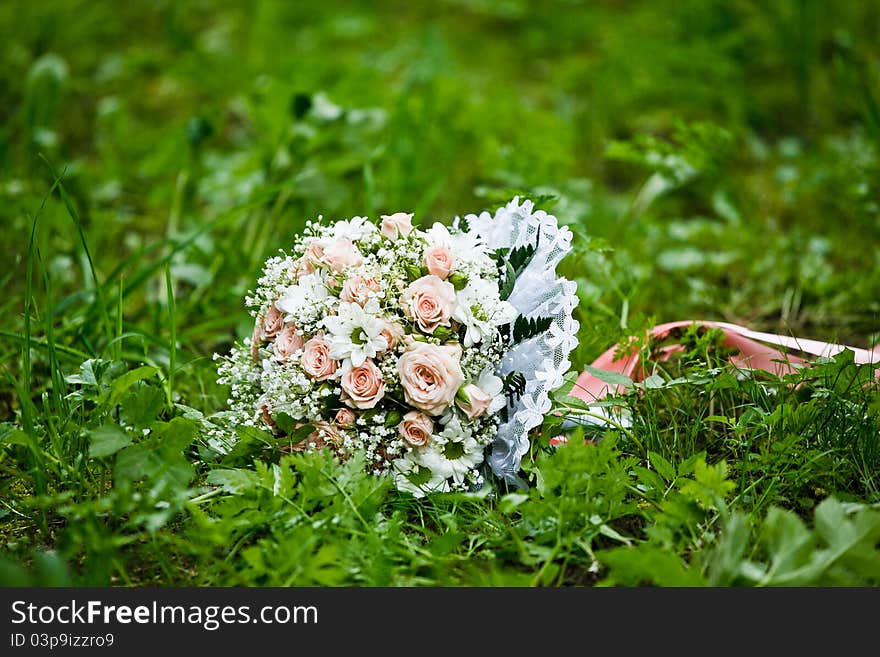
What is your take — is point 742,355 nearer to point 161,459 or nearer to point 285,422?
point 285,422

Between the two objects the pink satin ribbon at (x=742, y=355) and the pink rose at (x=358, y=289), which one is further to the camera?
the pink satin ribbon at (x=742, y=355)

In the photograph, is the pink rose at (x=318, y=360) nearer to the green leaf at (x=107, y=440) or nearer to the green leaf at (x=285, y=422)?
the green leaf at (x=285, y=422)

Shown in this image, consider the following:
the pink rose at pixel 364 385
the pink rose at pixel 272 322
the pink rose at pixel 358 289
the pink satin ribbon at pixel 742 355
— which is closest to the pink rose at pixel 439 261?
the pink rose at pixel 358 289

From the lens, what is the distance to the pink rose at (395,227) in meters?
1.68

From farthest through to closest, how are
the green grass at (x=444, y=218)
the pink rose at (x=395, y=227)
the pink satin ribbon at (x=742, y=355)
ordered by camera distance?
1. the pink satin ribbon at (x=742, y=355)
2. the pink rose at (x=395, y=227)
3. the green grass at (x=444, y=218)

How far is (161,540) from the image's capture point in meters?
1.53

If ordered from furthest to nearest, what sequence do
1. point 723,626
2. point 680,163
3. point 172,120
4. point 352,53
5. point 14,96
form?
point 352,53
point 172,120
point 14,96
point 680,163
point 723,626

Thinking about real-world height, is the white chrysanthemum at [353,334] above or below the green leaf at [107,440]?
above

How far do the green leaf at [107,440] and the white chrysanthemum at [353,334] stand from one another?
1.32ft

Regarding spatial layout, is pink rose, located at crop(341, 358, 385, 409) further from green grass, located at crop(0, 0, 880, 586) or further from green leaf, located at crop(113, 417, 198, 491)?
green leaf, located at crop(113, 417, 198, 491)

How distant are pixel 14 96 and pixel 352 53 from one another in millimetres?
1961

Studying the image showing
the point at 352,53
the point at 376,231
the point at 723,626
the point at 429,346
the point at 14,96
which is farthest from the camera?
the point at 352,53

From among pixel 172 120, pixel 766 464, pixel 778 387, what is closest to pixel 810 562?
pixel 766 464

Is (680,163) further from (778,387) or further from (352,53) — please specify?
(352,53)
